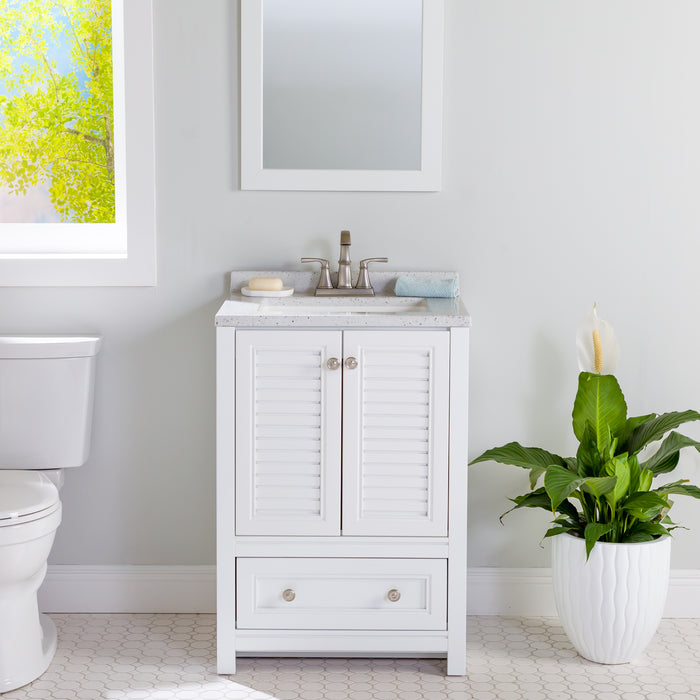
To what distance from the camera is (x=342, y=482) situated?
7.31ft

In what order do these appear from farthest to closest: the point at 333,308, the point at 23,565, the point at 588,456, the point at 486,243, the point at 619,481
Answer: the point at 486,243, the point at 333,308, the point at 588,456, the point at 619,481, the point at 23,565

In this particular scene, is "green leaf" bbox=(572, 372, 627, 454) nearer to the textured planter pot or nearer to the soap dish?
the textured planter pot

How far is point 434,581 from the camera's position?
225 centimetres

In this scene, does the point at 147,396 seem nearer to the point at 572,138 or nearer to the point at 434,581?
the point at 434,581

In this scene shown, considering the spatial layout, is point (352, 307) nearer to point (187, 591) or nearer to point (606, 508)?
point (606, 508)

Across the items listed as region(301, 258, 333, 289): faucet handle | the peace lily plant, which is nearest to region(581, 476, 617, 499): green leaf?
the peace lily plant

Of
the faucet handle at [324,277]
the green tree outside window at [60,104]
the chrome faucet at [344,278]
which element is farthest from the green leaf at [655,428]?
the green tree outside window at [60,104]

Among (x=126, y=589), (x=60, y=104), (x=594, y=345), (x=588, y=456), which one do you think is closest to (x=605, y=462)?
(x=588, y=456)

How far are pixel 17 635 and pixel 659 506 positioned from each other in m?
1.58

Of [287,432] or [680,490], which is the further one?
[680,490]

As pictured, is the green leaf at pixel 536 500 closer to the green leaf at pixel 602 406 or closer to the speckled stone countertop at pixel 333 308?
the green leaf at pixel 602 406

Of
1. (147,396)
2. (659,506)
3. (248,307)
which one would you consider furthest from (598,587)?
(147,396)

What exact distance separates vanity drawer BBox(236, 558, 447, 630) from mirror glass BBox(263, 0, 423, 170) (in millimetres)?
1066

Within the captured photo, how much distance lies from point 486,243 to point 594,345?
426 mm
